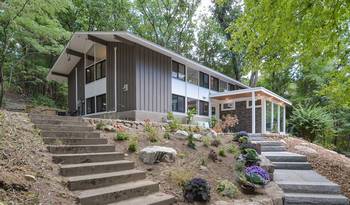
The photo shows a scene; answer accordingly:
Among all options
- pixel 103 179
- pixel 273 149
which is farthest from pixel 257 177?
pixel 273 149

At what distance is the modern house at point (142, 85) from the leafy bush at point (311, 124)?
4.71ft

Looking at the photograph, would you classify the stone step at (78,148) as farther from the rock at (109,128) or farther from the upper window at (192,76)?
the upper window at (192,76)

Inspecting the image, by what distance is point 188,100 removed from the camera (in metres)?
15.6

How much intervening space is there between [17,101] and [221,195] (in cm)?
1950

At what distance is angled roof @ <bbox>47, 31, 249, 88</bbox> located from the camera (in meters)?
11.6

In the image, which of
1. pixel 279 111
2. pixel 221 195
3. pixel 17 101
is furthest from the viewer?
pixel 17 101

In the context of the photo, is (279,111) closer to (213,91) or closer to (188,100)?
(213,91)

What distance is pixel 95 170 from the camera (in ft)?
15.8

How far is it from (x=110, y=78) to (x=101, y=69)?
1223mm

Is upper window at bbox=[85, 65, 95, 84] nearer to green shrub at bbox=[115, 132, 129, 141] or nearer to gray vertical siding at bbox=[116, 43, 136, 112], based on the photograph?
gray vertical siding at bbox=[116, 43, 136, 112]

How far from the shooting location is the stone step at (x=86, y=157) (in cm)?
475

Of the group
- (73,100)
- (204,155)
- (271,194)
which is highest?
(73,100)

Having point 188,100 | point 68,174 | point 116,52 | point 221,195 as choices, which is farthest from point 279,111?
point 68,174

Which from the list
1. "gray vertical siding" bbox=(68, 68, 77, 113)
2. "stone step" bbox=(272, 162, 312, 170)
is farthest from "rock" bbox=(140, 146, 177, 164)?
"gray vertical siding" bbox=(68, 68, 77, 113)
